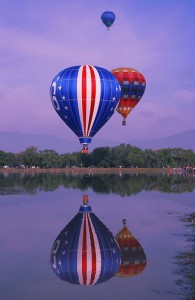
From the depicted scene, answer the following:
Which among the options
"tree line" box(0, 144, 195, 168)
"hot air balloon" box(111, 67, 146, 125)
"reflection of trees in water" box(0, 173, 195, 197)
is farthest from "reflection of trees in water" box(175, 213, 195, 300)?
"tree line" box(0, 144, 195, 168)

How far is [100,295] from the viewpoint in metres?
14.6

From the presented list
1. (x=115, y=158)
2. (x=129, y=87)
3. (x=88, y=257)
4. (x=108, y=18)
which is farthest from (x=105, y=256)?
(x=115, y=158)

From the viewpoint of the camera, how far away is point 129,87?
177ft

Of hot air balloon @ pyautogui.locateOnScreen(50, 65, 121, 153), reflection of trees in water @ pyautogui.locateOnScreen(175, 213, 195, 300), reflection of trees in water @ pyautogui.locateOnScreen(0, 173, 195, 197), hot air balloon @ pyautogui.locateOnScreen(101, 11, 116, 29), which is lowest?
reflection of trees in water @ pyautogui.locateOnScreen(175, 213, 195, 300)

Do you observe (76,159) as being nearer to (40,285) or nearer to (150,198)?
(150,198)

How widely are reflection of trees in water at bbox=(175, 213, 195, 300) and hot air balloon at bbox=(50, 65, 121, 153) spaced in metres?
21.3

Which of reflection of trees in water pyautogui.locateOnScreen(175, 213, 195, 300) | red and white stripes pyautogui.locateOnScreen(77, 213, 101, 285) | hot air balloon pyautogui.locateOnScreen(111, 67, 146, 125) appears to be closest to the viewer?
reflection of trees in water pyautogui.locateOnScreen(175, 213, 195, 300)

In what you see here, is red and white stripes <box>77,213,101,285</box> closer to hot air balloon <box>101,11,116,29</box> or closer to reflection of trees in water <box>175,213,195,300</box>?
reflection of trees in water <box>175,213,195,300</box>

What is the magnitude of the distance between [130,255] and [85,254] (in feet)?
6.09

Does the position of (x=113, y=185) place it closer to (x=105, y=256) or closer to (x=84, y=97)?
(x=84, y=97)

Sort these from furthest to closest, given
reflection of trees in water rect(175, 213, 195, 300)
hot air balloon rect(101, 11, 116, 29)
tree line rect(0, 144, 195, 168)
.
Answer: tree line rect(0, 144, 195, 168) → hot air balloon rect(101, 11, 116, 29) → reflection of trees in water rect(175, 213, 195, 300)

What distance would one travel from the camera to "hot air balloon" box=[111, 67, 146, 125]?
53.8 metres

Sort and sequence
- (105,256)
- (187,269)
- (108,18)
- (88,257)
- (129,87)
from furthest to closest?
(108,18), (129,87), (105,256), (88,257), (187,269)

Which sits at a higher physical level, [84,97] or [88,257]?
[84,97]
